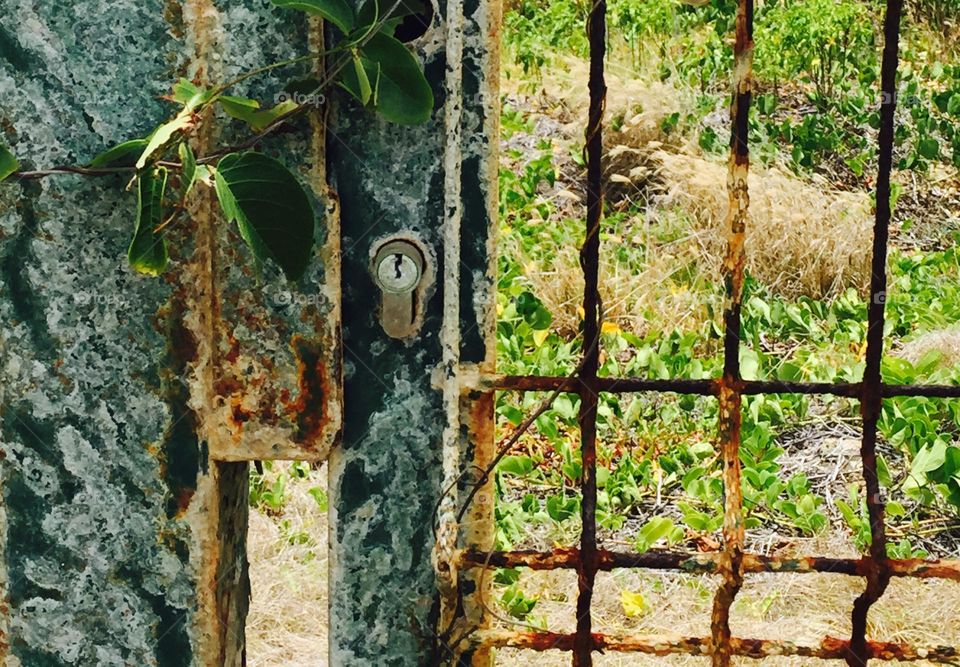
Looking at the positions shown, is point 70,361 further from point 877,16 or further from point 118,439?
point 877,16

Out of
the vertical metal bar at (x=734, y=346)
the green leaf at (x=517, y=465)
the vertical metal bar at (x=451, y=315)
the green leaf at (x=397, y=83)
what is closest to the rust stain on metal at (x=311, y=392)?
the vertical metal bar at (x=451, y=315)

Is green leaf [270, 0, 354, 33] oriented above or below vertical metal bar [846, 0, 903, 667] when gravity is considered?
above

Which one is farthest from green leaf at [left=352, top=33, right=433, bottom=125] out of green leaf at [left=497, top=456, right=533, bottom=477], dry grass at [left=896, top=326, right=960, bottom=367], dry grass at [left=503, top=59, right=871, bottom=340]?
dry grass at [left=503, top=59, right=871, bottom=340]

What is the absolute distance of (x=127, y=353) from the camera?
3.55 feet

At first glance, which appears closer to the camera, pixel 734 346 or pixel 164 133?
pixel 164 133

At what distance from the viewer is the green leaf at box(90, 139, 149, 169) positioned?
1026 millimetres

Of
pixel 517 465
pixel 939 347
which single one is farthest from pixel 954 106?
pixel 517 465

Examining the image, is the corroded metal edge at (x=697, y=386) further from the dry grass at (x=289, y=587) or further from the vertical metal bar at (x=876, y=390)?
the dry grass at (x=289, y=587)

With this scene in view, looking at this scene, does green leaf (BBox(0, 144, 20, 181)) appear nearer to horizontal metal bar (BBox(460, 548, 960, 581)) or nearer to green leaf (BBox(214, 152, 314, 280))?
green leaf (BBox(214, 152, 314, 280))

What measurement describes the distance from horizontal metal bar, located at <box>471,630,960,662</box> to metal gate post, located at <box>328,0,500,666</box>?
0.38ft

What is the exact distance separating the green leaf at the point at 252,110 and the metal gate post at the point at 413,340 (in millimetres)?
51

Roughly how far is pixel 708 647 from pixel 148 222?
672 mm

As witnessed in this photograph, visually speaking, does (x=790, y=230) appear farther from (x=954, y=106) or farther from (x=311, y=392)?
(x=311, y=392)

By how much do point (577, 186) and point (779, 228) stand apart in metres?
0.85
